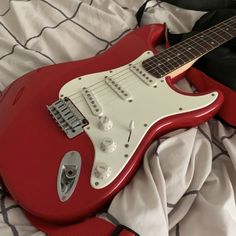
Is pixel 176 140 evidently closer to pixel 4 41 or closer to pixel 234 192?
pixel 234 192

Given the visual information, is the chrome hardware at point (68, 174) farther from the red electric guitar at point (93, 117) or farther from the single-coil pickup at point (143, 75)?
the single-coil pickup at point (143, 75)

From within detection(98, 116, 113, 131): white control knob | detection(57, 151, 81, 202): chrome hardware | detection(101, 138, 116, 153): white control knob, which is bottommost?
detection(57, 151, 81, 202): chrome hardware

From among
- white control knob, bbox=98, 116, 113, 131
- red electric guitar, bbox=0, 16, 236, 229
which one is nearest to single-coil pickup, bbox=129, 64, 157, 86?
red electric guitar, bbox=0, 16, 236, 229

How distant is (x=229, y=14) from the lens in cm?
84

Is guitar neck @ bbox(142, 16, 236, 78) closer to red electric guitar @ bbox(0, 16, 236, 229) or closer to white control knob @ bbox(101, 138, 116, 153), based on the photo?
red electric guitar @ bbox(0, 16, 236, 229)

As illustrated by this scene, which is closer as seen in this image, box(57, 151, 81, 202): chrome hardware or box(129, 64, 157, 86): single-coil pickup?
box(57, 151, 81, 202): chrome hardware

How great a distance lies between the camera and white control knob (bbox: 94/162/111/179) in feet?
1.86

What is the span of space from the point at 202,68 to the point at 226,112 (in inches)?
4.3

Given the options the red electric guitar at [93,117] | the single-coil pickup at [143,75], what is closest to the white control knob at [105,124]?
the red electric guitar at [93,117]

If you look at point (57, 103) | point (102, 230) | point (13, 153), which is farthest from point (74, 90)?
point (102, 230)

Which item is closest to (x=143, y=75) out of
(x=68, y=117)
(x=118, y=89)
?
(x=118, y=89)

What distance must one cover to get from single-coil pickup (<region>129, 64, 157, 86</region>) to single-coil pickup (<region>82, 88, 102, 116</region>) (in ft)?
0.33

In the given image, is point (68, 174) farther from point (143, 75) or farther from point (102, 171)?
point (143, 75)

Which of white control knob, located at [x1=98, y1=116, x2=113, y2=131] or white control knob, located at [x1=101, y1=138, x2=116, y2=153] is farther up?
white control knob, located at [x1=98, y1=116, x2=113, y2=131]
